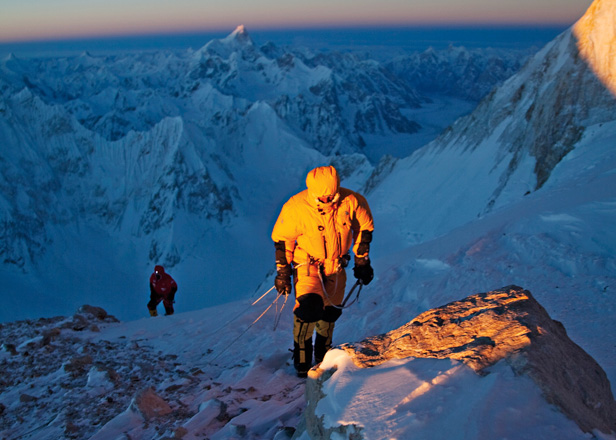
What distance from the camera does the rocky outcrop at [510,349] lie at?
8.20ft

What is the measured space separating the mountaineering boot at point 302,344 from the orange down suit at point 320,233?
34cm

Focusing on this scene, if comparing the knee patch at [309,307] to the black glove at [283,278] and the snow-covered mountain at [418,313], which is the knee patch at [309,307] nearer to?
the black glove at [283,278]

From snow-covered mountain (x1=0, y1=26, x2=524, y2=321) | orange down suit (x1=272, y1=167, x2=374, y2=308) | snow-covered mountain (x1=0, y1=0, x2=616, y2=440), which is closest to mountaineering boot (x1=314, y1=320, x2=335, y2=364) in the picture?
orange down suit (x1=272, y1=167, x2=374, y2=308)

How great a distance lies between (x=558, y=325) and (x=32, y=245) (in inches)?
3724

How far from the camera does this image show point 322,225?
4.73m

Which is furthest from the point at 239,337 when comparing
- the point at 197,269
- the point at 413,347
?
the point at 197,269

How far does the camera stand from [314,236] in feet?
15.6

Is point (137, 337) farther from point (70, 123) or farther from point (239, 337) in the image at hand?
point (70, 123)

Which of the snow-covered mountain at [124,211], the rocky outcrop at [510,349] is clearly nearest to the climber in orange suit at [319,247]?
the rocky outcrop at [510,349]

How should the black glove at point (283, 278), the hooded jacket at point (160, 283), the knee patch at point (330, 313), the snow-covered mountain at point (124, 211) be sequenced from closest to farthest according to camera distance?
the black glove at point (283, 278)
the knee patch at point (330, 313)
the hooded jacket at point (160, 283)
the snow-covered mountain at point (124, 211)

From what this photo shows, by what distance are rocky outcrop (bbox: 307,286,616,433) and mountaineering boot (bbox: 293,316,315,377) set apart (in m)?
1.70

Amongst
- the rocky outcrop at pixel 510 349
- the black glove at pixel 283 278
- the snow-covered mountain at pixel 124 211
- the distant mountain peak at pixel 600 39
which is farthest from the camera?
the snow-covered mountain at pixel 124 211

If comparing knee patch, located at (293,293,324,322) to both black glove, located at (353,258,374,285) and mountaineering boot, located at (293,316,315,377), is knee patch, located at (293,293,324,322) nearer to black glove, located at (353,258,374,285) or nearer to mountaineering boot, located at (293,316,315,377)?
mountaineering boot, located at (293,316,315,377)

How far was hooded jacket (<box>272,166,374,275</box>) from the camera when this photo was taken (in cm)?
456
